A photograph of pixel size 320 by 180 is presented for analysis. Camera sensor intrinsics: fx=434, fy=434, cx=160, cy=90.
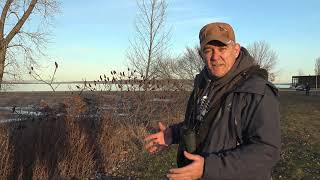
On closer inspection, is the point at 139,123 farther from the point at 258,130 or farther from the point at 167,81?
the point at 258,130

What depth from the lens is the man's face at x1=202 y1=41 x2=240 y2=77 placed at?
A: 7.88 feet

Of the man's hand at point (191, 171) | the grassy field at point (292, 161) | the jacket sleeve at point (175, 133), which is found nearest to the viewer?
the man's hand at point (191, 171)

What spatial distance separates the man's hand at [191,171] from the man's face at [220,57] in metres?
0.55

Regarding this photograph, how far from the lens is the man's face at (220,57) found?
2.40 meters

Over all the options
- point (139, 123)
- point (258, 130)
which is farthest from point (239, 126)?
point (139, 123)

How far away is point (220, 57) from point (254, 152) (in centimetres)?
57

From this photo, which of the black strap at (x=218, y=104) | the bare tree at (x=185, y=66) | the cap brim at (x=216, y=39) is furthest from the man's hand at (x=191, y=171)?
the bare tree at (x=185, y=66)

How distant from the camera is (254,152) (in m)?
2.13

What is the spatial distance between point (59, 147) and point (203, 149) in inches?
248

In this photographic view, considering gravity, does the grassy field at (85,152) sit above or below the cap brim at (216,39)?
below

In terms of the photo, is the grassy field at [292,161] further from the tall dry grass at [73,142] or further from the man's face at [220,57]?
the man's face at [220,57]

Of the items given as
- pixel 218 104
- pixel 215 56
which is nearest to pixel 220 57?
pixel 215 56

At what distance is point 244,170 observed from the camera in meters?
2.14

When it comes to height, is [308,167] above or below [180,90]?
below
